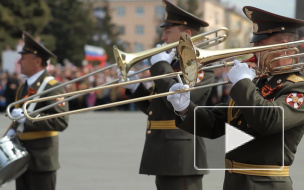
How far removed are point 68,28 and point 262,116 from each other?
4580cm

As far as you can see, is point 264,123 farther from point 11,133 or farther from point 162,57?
point 11,133

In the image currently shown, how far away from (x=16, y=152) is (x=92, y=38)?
46.3 m

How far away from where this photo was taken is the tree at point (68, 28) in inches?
1876

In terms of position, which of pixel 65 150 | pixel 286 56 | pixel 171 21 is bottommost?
pixel 65 150

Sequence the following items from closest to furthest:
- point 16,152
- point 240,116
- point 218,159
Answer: point 218,159
point 240,116
point 16,152

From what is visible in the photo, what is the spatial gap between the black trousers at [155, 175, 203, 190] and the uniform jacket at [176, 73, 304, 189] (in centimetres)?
116

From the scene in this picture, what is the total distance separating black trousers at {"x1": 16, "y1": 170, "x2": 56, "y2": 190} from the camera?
5.46 meters

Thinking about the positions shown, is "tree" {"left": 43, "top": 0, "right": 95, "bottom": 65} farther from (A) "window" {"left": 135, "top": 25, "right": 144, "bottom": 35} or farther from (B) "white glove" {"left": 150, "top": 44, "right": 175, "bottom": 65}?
(A) "window" {"left": 135, "top": 25, "right": 144, "bottom": 35}

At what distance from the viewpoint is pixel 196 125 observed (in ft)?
11.1

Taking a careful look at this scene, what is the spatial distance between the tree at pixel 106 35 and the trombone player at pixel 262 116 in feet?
155

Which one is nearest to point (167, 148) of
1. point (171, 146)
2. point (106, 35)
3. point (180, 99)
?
point (171, 146)

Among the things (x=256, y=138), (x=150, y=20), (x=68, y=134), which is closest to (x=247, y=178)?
(x=256, y=138)

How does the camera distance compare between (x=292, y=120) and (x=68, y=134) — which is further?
(x=68, y=134)

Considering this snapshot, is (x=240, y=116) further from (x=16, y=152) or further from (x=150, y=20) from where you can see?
(x=150, y=20)
